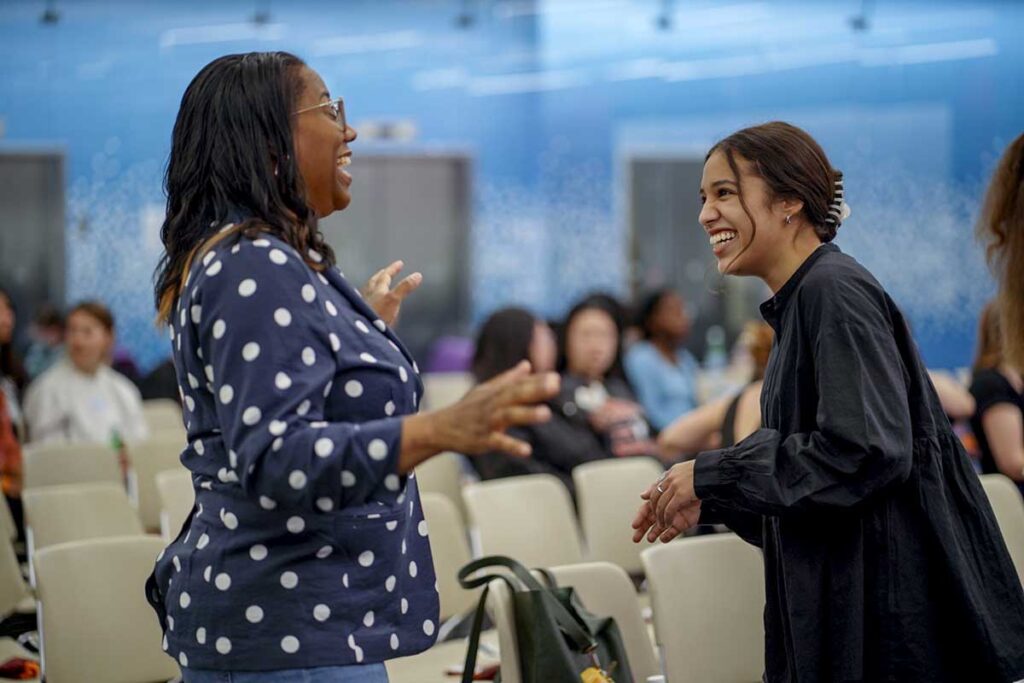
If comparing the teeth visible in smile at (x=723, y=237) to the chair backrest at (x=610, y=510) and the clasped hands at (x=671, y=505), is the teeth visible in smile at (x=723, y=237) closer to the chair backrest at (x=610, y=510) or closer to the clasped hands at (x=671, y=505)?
the clasped hands at (x=671, y=505)

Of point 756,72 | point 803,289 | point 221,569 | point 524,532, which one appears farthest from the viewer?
point 756,72

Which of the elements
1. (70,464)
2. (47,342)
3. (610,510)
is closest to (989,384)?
(610,510)

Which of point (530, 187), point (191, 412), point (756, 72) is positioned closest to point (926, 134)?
point (756, 72)

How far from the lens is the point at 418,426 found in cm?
168

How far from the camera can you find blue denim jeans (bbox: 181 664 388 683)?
178 centimetres

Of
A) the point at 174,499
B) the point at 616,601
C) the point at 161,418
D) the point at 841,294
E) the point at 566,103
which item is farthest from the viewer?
the point at 566,103

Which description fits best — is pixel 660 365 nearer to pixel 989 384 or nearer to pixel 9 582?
pixel 989 384

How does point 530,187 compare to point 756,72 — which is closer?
point 756,72

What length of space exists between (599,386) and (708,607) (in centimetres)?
330

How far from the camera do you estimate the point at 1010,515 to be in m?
3.79

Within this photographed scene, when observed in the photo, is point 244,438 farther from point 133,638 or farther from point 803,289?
point 133,638

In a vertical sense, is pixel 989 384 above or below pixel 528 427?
above

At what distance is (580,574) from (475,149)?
8165 mm

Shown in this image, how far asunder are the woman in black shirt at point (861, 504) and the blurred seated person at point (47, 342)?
781 centimetres
